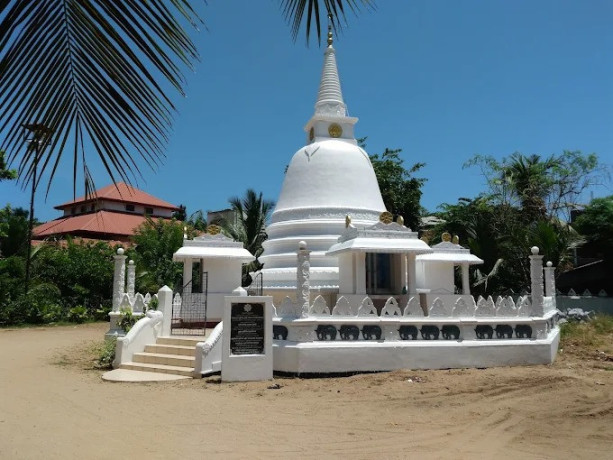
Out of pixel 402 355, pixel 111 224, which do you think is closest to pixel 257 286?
pixel 402 355

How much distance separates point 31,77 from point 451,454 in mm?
6546

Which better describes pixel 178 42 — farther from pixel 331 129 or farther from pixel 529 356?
pixel 331 129

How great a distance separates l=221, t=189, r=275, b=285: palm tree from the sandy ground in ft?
52.2

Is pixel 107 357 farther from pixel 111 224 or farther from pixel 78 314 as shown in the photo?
pixel 111 224

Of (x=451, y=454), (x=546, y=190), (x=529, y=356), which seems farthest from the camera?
(x=546, y=190)

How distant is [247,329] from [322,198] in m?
8.24

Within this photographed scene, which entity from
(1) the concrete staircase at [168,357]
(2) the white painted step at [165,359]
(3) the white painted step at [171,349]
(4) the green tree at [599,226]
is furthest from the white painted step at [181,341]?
(4) the green tree at [599,226]

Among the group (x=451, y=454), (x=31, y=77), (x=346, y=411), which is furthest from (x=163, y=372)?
(x=31, y=77)

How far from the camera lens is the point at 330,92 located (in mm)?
21125

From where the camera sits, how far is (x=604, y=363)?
1438cm

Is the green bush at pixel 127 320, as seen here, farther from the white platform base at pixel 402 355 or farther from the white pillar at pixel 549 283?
the white pillar at pixel 549 283

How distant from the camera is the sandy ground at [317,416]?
269 inches

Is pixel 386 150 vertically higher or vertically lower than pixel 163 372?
higher

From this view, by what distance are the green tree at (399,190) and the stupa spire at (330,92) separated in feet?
34.6
